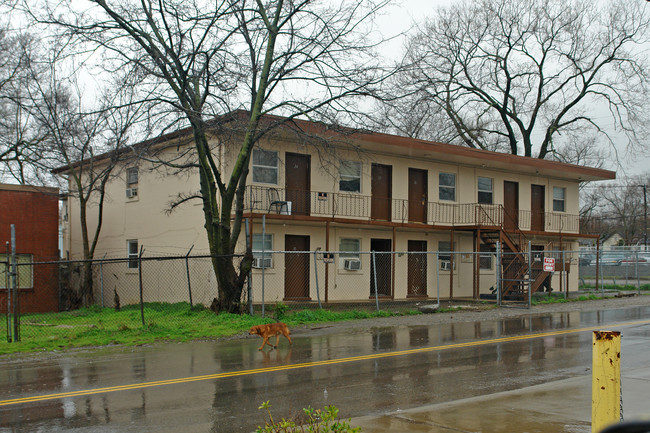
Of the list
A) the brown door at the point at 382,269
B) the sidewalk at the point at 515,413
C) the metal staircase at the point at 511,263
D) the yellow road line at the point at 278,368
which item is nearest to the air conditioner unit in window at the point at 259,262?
the brown door at the point at 382,269

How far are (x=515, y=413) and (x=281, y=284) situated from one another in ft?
50.3

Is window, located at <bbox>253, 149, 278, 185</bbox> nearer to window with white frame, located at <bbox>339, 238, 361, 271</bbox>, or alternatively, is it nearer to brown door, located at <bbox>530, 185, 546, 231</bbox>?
window with white frame, located at <bbox>339, 238, 361, 271</bbox>

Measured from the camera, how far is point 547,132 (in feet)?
146

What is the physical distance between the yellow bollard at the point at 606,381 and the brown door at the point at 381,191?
63.1ft

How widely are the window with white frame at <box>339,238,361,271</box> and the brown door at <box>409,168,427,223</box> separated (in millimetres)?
2804

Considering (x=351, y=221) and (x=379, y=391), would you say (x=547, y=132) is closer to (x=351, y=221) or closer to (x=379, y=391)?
(x=351, y=221)

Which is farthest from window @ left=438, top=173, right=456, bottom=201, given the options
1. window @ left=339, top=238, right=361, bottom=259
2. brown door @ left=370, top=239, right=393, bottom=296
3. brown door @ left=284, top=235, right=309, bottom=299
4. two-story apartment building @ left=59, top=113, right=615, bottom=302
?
brown door @ left=284, top=235, right=309, bottom=299

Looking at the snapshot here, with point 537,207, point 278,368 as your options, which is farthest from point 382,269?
point 278,368

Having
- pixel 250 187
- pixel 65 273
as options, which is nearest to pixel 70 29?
pixel 250 187

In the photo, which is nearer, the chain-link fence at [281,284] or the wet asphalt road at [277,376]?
the wet asphalt road at [277,376]

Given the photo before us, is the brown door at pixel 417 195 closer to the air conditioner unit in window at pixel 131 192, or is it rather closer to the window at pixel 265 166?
the window at pixel 265 166

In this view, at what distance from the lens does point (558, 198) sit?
1231 inches

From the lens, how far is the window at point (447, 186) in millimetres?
26875

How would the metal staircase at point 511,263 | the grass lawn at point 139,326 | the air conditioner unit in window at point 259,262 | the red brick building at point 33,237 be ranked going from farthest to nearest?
1. the metal staircase at point 511,263
2. the red brick building at point 33,237
3. the air conditioner unit in window at point 259,262
4. the grass lawn at point 139,326
